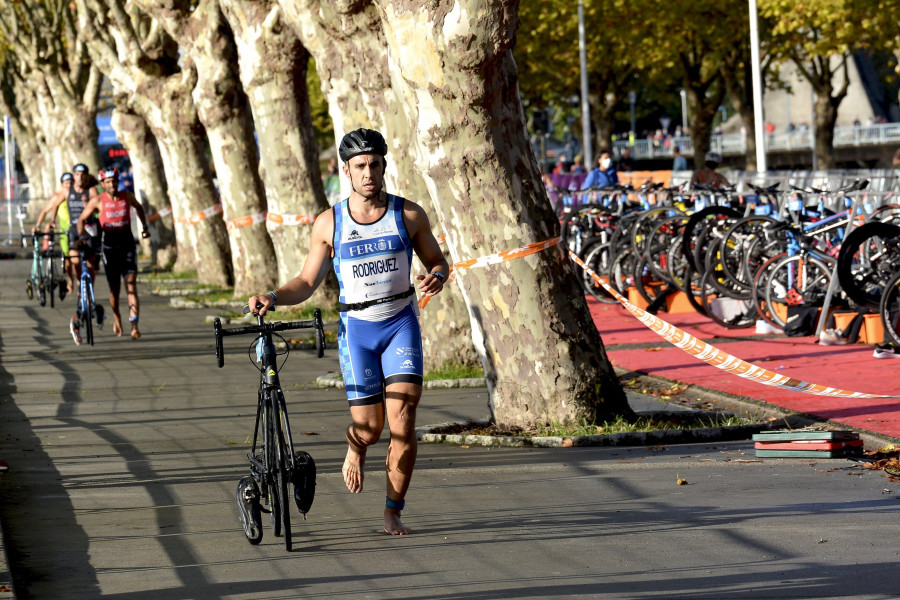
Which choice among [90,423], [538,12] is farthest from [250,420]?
[538,12]

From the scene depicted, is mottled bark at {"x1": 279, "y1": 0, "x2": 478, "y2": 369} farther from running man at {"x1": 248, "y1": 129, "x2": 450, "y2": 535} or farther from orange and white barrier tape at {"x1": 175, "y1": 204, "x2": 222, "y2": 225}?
orange and white barrier tape at {"x1": 175, "y1": 204, "x2": 222, "y2": 225}

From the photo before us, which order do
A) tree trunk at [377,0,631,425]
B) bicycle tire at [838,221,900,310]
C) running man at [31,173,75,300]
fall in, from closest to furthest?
tree trunk at [377,0,631,425] < bicycle tire at [838,221,900,310] < running man at [31,173,75,300]

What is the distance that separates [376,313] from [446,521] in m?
1.11

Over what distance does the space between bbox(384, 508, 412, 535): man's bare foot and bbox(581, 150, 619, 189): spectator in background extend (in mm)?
17900

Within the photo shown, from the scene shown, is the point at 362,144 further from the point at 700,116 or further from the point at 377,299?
the point at 700,116

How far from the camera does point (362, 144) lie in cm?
714

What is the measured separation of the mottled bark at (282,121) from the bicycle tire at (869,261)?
25.8 ft

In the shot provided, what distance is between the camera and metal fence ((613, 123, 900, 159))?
65438 mm

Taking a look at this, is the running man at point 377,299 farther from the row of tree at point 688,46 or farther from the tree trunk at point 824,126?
the tree trunk at point 824,126

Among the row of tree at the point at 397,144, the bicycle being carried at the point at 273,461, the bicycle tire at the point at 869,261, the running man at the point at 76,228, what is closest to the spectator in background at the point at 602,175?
the row of tree at the point at 397,144

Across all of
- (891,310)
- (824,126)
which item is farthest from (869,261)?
(824,126)

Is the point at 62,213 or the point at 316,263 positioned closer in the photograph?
the point at 316,263

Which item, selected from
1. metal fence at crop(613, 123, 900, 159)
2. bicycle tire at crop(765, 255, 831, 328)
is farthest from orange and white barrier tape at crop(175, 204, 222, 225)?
metal fence at crop(613, 123, 900, 159)

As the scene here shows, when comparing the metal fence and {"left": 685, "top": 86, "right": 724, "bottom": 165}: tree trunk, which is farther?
the metal fence
